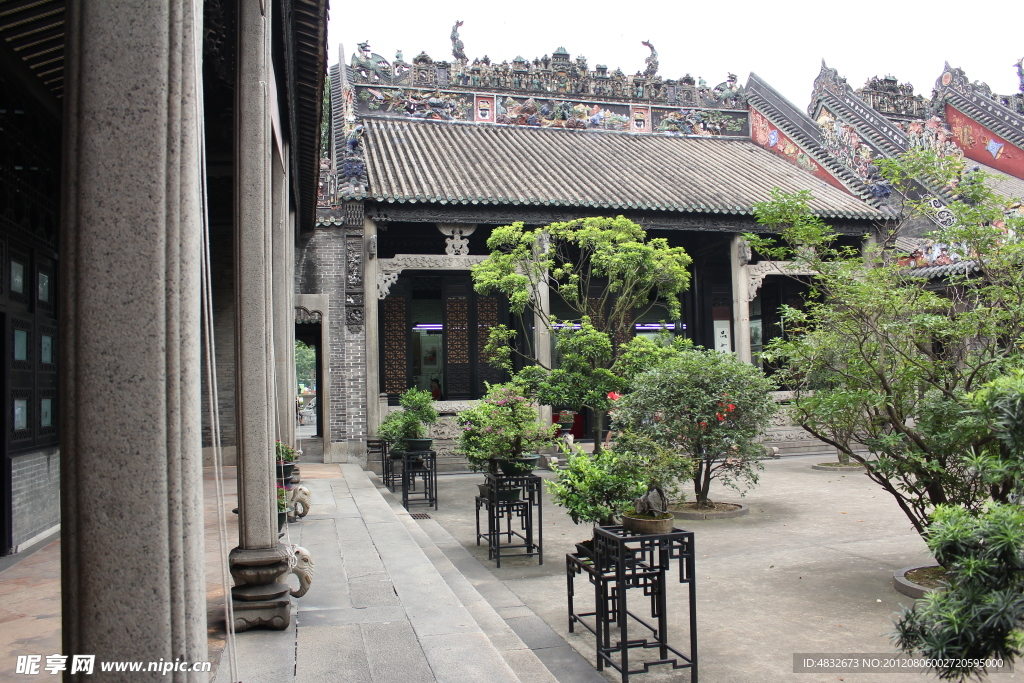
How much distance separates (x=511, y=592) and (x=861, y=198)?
605 inches

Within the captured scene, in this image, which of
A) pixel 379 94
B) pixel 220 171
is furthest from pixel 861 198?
pixel 220 171

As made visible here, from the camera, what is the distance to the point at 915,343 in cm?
586

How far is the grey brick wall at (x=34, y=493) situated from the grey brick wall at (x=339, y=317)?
7539 mm

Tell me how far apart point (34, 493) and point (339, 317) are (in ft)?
28.5

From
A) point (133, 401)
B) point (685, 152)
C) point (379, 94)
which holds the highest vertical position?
point (379, 94)

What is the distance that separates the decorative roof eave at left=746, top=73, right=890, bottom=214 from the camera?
59.6ft

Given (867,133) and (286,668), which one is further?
(867,133)

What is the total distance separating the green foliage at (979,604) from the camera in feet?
7.01

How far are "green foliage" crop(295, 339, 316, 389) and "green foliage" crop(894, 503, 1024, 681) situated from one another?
55.6 m

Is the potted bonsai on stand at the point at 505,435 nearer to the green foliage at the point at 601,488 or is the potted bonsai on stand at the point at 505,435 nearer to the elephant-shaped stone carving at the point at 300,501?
the elephant-shaped stone carving at the point at 300,501

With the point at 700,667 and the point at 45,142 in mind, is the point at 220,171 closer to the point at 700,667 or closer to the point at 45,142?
the point at 45,142

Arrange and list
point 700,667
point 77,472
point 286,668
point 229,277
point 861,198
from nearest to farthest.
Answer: point 77,472
point 286,668
point 700,667
point 229,277
point 861,198

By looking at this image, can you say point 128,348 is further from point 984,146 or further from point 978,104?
point 978,104

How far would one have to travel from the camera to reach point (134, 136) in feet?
5.51
